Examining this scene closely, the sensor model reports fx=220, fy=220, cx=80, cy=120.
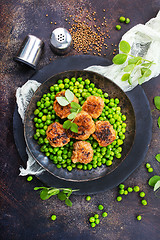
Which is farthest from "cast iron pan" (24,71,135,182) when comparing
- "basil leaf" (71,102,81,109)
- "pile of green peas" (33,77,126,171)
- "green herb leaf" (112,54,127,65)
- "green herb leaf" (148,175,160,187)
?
"basil leaf" (71,102,81,109)

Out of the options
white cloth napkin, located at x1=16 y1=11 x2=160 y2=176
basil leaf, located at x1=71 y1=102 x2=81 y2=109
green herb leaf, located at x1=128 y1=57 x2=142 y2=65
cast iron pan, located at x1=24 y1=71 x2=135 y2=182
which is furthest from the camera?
white cloth napkin, located at x1=16 y1=11 x2=160 y2=176

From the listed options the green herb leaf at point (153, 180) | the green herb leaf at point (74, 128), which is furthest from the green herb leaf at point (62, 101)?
the green herb leaf at point (153, 180)

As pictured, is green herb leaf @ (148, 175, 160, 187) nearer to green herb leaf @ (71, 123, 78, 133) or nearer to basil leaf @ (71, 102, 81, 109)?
green herb leaf @ (71, 123, 78, 133)

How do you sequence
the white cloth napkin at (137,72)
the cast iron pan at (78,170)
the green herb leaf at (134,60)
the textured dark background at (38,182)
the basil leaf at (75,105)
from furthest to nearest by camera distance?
the textured dark background at (38,182) < the white cloth napkin at (137,72) < the cast iron pan at (78,170) < the green herb leaf at (134,60) < the basil leaf at (75,105)

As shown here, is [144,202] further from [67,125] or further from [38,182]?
[67,125]

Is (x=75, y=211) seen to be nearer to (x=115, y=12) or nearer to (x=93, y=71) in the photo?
(x=93, y=71)

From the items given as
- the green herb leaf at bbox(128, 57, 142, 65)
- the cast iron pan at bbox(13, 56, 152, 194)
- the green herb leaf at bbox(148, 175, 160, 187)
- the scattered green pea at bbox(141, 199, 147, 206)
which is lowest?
the scattered green pea at bbox(141, 199, 147, 206)

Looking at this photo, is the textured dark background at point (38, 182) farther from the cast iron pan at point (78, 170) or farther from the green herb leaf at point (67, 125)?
the green herb leaf at point (67, 125)
